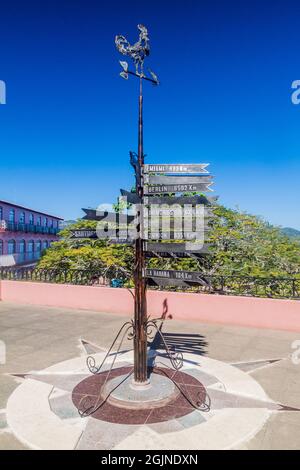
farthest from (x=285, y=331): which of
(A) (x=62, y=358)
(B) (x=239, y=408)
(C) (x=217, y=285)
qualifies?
(A) (x=62, y=358)

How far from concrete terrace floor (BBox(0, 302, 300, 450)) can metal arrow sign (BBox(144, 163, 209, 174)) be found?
4.03m

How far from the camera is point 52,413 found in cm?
562

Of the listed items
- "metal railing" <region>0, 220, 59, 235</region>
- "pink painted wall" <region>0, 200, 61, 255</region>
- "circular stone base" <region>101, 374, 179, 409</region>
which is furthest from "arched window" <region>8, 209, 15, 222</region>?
"circular stone base" <region>101, 374, 179, 409</region>

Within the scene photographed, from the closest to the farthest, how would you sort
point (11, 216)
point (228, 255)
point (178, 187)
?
1. point (178, 187)
2. point (228, 255)
3. point (11, 216)

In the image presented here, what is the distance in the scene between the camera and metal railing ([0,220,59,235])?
3876 cm

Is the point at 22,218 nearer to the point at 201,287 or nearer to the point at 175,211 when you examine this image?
the point at 201,287

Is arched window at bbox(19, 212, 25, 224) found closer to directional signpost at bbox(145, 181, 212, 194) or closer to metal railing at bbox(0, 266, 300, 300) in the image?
metal railing at bbox(0, 266, 300, 300)

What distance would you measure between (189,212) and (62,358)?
4778 millimetres

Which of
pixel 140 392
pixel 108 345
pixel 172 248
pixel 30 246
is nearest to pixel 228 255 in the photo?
pixel 108 345

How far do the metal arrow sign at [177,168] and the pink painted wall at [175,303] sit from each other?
627 centimetres

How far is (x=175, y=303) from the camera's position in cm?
1213

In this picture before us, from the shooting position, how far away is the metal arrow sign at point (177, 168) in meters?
5.98

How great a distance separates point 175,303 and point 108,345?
3416 mm

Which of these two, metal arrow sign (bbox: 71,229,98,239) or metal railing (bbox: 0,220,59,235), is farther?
metal railing (bbox: 0,220,59,235)
